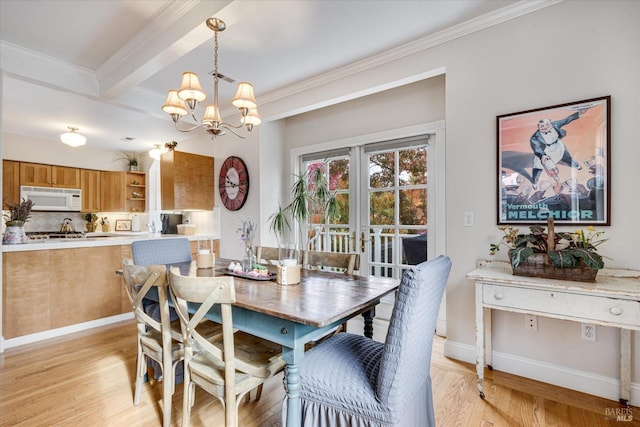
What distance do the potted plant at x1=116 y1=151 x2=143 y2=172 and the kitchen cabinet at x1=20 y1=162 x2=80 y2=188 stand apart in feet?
2.72

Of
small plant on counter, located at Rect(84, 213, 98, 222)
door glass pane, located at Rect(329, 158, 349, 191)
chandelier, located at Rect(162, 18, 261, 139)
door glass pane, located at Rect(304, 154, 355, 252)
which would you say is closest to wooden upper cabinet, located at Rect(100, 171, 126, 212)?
small plant on counter, located at Rect(84, 213, 98, 222)

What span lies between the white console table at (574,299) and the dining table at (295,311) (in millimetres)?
632

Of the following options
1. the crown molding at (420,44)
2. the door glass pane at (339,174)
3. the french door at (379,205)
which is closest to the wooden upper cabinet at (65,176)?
the crown molding at (420,44)

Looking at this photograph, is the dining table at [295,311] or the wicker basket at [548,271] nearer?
the dining table at [295,311]

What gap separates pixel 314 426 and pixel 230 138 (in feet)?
12.0

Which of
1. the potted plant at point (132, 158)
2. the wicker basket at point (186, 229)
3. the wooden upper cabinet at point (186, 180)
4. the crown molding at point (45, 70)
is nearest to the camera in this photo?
the crown molding at point (45, 70)

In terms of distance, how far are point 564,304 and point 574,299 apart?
54 millimetres

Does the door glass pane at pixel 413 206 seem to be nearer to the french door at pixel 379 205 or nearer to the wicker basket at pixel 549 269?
the french door at pixel 379 205

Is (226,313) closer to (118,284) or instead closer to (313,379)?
(313,379)

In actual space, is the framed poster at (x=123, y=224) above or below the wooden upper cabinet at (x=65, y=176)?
below

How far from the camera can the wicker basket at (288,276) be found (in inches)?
68.6

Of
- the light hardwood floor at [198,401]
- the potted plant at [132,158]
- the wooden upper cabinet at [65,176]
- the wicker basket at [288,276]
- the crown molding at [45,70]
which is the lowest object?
the light hardwood floor at [198,401]

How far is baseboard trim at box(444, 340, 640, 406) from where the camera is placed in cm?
185

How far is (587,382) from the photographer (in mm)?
1922
